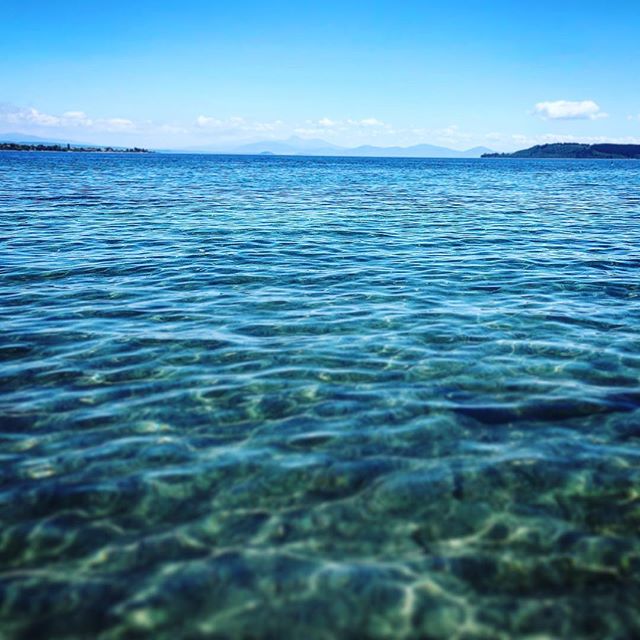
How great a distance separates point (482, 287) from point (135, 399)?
10.4 meters

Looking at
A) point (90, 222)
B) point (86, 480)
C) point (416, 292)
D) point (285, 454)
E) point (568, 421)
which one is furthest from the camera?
point (90, 222)

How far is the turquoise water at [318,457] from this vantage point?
15.3ft

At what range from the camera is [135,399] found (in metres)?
8.27

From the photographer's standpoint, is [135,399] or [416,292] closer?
[135,399]

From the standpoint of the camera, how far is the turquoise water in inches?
184

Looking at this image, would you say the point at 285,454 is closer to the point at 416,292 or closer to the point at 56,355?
the point at 56,355

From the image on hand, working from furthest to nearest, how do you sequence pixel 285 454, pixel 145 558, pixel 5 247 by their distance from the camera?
pixel 5 247 < pixel 285 454 < pixel 145 558

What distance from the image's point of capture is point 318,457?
6766mm

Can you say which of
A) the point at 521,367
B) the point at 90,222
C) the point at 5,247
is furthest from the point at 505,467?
the point at 90,222

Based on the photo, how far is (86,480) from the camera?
20.7 feet

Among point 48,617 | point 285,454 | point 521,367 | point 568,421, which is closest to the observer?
point 48,617

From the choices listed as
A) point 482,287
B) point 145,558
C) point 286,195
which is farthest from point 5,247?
point 286,195

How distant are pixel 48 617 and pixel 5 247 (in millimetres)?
18949

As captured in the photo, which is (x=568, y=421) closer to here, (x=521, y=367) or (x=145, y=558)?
(x=521, y=367)
